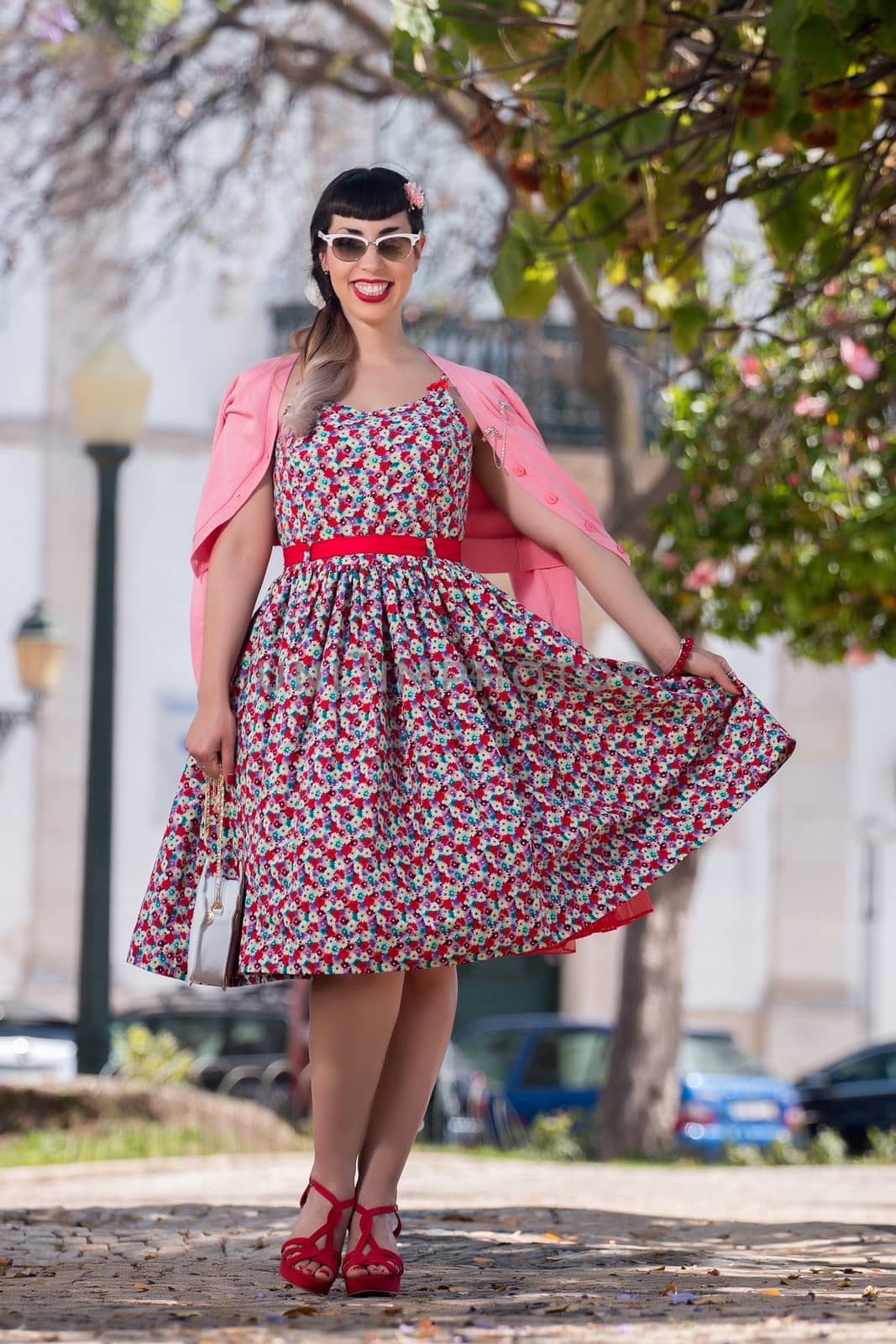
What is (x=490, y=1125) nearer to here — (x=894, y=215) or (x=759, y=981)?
(x=759, y=981)

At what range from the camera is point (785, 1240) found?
431 centimetres

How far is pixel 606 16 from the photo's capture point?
3.96m

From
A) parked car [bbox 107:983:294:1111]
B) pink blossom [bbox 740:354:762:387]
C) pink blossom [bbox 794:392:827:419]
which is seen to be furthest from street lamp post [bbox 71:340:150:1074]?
parked car [bbox 107:983:294:1111]

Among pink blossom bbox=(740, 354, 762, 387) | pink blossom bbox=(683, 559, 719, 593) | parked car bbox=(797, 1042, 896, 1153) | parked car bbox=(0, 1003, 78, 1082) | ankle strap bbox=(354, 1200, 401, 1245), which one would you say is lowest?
parked car bbox=(797, 1042, 896, 1153)

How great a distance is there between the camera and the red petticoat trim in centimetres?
340

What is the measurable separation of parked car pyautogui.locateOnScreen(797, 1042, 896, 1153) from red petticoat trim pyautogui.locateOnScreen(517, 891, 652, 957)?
11.9 meters

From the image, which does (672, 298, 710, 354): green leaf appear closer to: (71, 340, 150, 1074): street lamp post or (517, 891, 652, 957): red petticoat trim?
(517, 891, 652, 957): red petticoat trim

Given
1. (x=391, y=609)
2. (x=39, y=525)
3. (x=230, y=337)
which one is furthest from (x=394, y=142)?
(x=391, y=609)

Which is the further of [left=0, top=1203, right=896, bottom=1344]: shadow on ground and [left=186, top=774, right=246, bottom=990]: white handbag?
[left=186, top=774, right=246, bottom=990]: white handbag

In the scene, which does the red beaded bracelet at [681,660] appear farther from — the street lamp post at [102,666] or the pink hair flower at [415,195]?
the street lamp post at [102,666]

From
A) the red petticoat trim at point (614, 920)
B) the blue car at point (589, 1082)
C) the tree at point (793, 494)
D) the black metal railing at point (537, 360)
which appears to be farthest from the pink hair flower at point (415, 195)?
the black metal railing at point (537, 360)

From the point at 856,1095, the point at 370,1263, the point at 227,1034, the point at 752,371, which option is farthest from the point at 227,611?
the point at 856,1095

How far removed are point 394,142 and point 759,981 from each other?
31.5 ft

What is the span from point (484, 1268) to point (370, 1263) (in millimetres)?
476
